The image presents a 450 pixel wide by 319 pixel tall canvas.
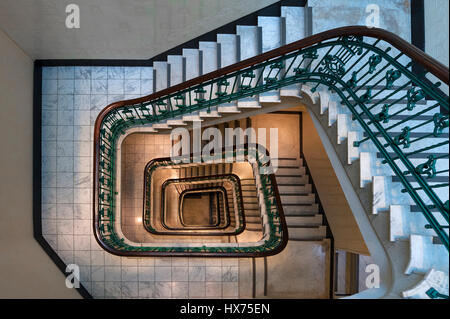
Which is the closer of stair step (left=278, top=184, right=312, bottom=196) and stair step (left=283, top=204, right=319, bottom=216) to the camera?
stair step (left=283, top=204, right=319, bottom=216)

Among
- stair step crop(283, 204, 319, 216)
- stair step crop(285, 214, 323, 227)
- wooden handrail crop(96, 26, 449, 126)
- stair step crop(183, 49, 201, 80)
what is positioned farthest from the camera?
stair step crop(283, 204, 319, 216)

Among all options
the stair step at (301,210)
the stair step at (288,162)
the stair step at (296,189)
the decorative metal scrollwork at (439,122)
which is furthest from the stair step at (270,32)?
the stair step at (301,210)

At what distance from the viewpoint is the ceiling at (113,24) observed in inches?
148

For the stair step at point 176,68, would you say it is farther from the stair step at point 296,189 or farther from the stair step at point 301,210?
the stair step at point 301,210

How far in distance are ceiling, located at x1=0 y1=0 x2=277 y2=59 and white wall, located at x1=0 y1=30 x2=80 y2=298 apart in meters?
0.46

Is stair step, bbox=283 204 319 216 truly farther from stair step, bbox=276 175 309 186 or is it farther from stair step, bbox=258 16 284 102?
stair step, bbox=258 16 284 102

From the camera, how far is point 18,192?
180 inches

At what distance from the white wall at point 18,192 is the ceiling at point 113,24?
460mm

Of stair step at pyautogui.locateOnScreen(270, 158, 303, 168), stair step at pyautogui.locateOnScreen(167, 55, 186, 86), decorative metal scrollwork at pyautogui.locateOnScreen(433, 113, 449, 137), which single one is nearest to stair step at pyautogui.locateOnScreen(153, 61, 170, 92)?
stair step at pyautogui.locateOnScreen(167, 55, 186, 86)

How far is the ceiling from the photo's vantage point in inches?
148

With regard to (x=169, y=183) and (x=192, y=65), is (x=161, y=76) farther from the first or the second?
(x=169, y=183)

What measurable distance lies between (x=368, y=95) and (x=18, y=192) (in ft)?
17.5

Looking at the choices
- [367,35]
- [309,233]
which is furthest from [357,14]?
[309,233]
